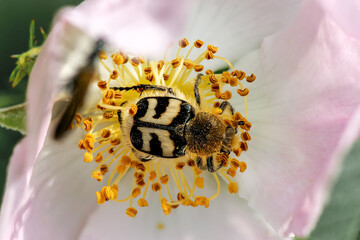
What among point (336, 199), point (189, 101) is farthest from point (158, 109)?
point (336, 199)

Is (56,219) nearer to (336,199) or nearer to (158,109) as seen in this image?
(158,109)

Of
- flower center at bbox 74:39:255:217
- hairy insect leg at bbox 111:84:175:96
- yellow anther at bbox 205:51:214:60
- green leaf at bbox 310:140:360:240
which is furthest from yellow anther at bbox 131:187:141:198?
green leaf at bbox 310:140:360:240

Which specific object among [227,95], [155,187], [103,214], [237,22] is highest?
[237,22]

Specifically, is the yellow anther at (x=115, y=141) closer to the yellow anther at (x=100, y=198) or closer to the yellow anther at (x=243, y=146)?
the yellow anther at (x=100, y=198)

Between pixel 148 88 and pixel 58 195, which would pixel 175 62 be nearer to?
pixel 148 88

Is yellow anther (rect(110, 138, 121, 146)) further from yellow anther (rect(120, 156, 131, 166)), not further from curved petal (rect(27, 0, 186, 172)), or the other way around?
curved petal (rect(27, 0, 186, 172))

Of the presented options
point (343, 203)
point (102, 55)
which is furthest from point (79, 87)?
point (343, 203)
